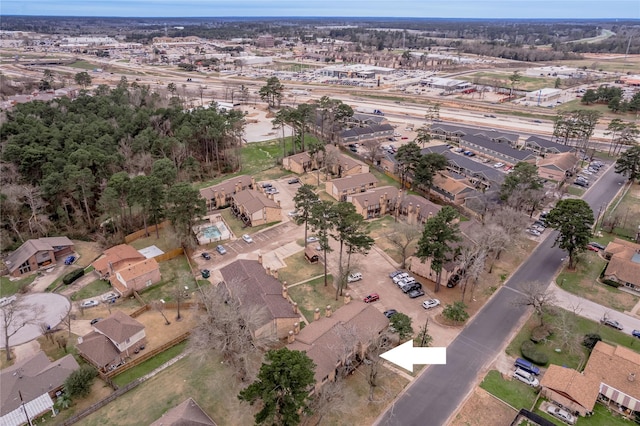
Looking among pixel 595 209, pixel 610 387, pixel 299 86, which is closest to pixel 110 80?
pixel 299 86

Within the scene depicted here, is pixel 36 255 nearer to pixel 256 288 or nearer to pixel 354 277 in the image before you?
pixel 256 288

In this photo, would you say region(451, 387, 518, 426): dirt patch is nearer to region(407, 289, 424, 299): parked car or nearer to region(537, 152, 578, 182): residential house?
region(407, 289, 424, 299): parked car

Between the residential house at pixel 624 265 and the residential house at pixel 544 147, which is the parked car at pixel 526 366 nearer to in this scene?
the residential house at pixel 624 265

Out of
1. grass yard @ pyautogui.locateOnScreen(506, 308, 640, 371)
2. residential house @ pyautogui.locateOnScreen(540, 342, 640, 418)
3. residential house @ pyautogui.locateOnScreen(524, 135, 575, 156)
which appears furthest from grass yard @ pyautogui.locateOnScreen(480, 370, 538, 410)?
residential house @ pyautogui.locateOnScreen(524, 135, 575, 156)

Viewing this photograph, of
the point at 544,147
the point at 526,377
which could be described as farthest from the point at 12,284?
the point at 544,147

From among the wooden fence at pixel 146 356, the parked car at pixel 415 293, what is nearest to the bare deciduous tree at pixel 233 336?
the wooden fence at pixel 146 356

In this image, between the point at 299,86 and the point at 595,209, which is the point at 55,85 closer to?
the point at 299,86
